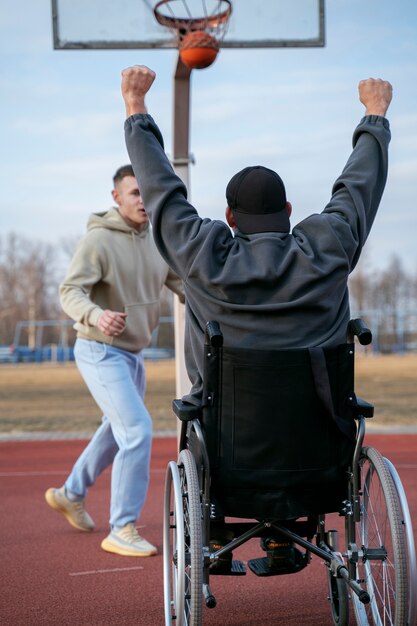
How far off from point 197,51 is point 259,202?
3544 mm

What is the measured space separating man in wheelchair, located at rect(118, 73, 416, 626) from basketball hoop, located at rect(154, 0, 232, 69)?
3.29 meters

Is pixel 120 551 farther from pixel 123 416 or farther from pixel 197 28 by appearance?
pixel 197 28

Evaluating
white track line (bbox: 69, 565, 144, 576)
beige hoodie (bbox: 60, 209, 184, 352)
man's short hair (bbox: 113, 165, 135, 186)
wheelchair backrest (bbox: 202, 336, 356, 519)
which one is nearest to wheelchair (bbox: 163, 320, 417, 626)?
wheelchair backrest (bbox: 202, 336, 356, 519)

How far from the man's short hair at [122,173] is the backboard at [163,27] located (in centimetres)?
165

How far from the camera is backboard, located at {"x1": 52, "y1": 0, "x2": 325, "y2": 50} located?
7516 mm

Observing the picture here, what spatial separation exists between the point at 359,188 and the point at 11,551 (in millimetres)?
3542

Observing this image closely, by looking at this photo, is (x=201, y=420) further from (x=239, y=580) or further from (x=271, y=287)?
(x=239, y=580)

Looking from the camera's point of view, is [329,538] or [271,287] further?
[329,538]

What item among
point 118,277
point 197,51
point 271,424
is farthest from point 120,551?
point 197,51

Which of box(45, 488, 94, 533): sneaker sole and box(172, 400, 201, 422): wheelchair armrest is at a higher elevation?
box(172, 400, 201, 422): wheelchair armrest

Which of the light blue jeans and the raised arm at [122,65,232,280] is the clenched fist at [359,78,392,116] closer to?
the raised arm at [122,65,232,280]

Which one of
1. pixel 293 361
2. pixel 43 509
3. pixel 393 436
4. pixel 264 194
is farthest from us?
pixel 393 436

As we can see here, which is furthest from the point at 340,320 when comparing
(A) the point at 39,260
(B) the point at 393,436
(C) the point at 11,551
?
(A) the point at 39,260

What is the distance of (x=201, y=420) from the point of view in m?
3.41
